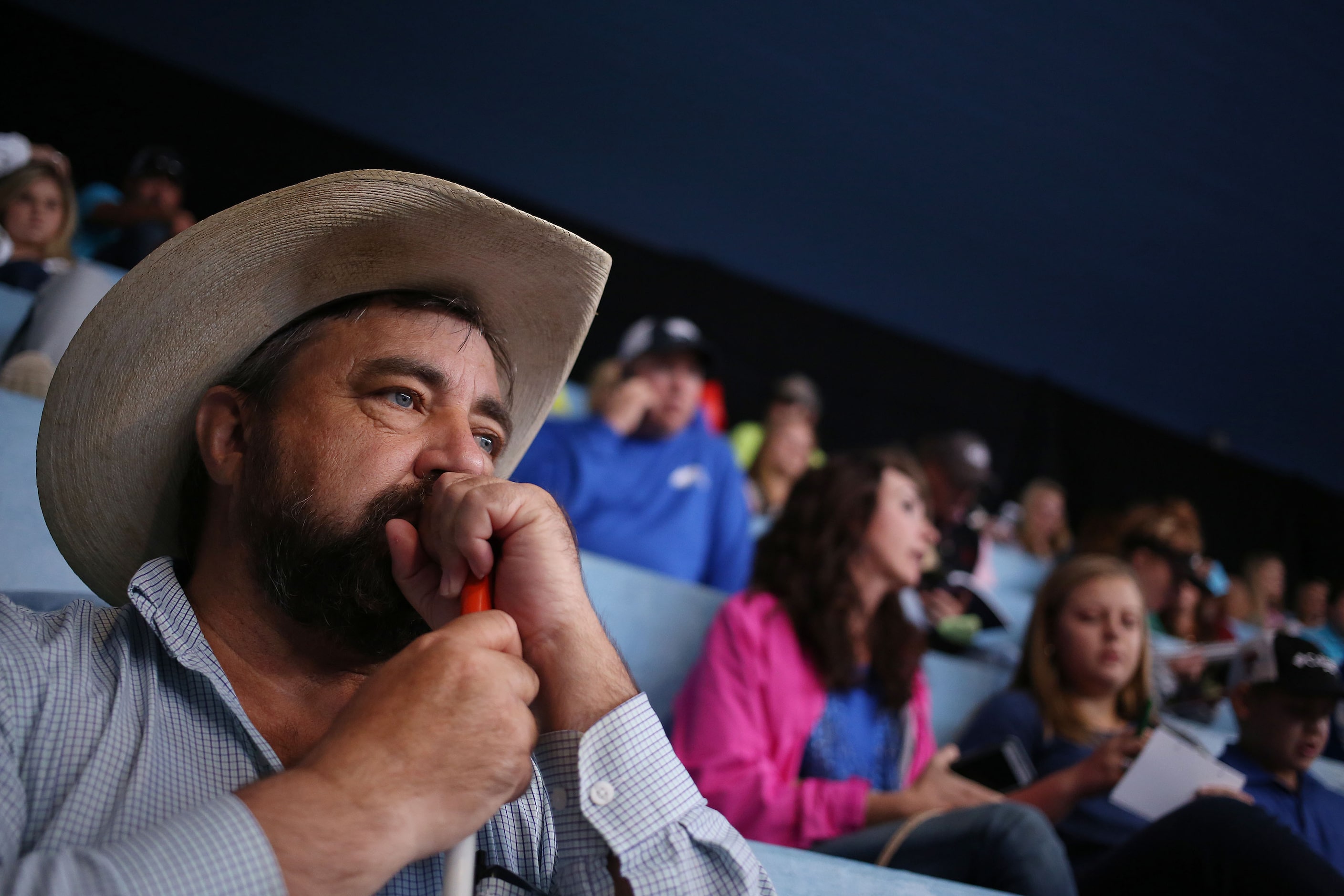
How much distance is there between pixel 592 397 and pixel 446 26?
1.70 m

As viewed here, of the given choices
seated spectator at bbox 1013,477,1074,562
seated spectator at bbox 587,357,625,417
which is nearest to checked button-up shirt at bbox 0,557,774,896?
seated spectator at bbox 587,357,625,417

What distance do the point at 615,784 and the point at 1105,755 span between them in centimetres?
124

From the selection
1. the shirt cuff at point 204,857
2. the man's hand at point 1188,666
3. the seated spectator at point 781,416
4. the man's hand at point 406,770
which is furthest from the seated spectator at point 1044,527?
the shirt cuff at point 204,857

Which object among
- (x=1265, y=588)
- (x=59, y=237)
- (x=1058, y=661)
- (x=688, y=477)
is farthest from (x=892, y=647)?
(x=1265, y=588)

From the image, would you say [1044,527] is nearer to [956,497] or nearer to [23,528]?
[956,497]

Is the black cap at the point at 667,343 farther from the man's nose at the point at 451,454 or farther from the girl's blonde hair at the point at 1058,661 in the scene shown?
the man's nose at the point at 451,454

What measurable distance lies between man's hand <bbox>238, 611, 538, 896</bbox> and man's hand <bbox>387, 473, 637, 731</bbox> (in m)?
0.10

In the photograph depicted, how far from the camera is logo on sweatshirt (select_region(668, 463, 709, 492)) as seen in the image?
267cm

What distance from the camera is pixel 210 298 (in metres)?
1.01

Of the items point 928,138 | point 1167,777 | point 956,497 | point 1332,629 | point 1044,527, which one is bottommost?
point 1167,777

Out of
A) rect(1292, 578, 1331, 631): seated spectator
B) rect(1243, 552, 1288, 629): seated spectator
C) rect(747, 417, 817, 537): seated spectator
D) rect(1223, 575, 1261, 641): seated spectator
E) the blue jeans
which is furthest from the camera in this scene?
rect(1292, 578, 1331, 631): seated spectator

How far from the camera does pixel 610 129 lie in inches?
169

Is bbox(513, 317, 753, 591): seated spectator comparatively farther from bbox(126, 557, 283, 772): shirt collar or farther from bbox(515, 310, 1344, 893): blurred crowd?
bbox(126, 557, 283, 772): shirt collar

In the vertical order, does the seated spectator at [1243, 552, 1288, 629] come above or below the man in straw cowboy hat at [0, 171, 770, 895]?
above
